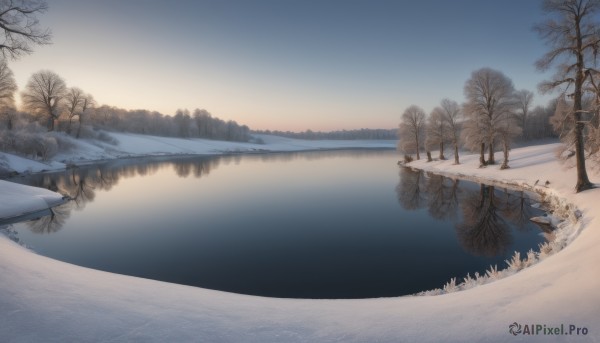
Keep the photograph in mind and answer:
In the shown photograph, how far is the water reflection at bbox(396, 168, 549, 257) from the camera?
12.7 meters

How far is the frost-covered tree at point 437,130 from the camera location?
47719mm

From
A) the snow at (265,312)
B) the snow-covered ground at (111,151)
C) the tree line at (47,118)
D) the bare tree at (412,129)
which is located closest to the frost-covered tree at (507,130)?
the bare tree at (412,129)

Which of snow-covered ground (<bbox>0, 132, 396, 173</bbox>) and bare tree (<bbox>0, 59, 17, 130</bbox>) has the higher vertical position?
bare tree (<bbox>0, 59, 17, 130</bbox>)

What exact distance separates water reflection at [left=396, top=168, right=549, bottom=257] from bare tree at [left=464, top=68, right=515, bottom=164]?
9.80m

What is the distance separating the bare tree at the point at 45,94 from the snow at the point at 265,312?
83907mm

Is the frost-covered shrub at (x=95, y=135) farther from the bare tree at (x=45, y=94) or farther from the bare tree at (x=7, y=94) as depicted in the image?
the bare tree at (x=7, y=94)

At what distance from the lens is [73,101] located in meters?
73.8

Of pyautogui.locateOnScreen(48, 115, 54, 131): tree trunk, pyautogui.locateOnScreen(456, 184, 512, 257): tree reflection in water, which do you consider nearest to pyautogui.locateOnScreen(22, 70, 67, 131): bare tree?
pyautogui.locateOnScreen(48, 115, 54, 131): tree trunk

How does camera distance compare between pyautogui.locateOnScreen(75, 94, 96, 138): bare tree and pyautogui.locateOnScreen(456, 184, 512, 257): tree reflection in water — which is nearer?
pyautogui.locateOnScreen(456, 184, 512, 257): tree reflection in water

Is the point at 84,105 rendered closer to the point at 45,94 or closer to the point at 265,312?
the point at 45,94

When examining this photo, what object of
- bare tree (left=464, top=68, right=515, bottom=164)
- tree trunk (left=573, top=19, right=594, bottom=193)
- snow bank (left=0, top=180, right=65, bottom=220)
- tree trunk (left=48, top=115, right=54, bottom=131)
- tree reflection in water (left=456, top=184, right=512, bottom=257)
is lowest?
tree reflection in water (left=456, top=184, right=512, bottom=257)

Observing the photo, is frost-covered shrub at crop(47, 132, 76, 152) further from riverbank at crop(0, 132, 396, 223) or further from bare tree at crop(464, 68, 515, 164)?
bare tree at crop(464, 68, 515, 164)

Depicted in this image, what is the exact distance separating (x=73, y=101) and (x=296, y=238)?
8681cm

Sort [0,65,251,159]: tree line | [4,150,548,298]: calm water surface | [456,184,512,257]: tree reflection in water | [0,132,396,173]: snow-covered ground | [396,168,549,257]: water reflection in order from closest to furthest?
[4,150,548,298]: calm water surface → [456,184,512,257]: tree reflection in water → [396,168,549,257]: water reflection → [0,132,396,173]: snow-covered ground → [0,65,251,159]: tree line
